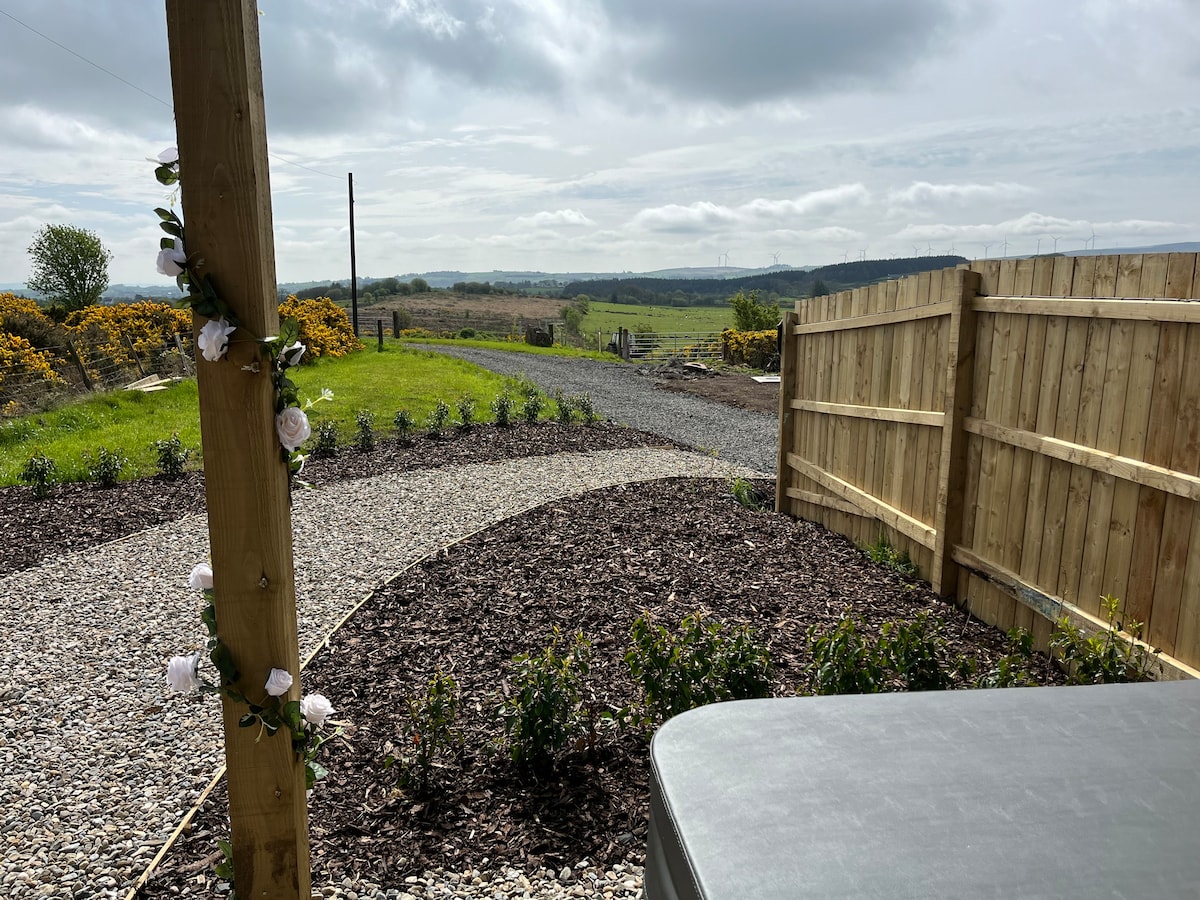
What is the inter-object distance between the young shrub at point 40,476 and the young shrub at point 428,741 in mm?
6127

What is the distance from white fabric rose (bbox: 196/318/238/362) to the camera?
73.0 inches

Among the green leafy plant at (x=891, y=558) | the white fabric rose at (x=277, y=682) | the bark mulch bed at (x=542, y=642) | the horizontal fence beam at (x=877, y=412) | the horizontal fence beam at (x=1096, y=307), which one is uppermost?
the horizontal fence beam at (x=1096, y=307)

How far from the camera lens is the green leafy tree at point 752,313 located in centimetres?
2661

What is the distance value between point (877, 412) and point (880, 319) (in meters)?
0.64

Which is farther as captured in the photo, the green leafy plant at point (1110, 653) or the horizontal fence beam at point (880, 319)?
the horizontal fence beam at point (880, 319)

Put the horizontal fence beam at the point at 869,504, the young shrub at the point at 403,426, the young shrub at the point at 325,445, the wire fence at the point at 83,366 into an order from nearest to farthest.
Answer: the horizontal fence beam at the point at 869,504
the young shrub at the point at 325,445
the young shrub at the point at 403,426
the wire fence at the point at 83,366

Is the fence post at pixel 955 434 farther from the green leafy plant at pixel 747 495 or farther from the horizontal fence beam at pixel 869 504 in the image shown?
the green leafy plant at pixel 747 495

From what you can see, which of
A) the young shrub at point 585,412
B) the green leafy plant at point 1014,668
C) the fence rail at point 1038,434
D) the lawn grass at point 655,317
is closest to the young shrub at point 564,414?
the young shrub at point 585,412

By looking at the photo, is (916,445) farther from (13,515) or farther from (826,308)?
(13,515)

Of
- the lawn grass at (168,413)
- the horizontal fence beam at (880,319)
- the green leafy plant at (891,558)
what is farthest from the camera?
the lawn grass at (168,413)

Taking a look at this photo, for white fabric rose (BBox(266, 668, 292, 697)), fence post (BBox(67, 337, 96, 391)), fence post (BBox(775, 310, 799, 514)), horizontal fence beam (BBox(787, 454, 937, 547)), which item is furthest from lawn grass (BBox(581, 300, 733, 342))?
white fabric rose (BBox(266, 668, 292, 697))

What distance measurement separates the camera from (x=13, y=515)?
7.16m

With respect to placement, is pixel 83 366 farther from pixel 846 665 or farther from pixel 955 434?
pixel 846 665

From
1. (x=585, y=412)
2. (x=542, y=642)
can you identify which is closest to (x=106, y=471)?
(x=542, y=642)
